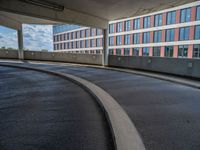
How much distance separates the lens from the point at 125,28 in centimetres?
4406

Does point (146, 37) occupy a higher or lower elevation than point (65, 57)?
higher

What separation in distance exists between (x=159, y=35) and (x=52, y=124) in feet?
124

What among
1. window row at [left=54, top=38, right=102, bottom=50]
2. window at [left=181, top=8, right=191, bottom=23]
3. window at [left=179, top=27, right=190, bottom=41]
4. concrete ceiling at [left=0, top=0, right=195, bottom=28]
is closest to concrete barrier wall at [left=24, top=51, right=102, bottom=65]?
concrete ceiling at [left=0, top=0, right=195, bottom=28]

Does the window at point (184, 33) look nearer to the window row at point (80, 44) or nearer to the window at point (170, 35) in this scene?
the window at point (170, 35)

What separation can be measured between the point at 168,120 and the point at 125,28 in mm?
43243

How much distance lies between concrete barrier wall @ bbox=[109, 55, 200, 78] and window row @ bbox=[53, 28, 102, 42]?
125ft

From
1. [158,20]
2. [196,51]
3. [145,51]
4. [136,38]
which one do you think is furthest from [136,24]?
[196,51]

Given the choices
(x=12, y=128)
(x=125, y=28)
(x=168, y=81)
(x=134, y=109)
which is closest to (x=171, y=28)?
(x=125, y=28)

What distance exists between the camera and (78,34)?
56.7 metres

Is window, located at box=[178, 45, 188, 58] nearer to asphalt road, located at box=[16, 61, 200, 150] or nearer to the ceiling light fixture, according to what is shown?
the ceiling light fixture

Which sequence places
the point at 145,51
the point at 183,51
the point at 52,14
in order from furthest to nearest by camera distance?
the point at 145,51 → the point at 183,51 → the point at 52,14

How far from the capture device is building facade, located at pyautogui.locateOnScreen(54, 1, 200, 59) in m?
31.0

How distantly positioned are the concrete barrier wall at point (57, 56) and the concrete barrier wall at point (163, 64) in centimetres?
278

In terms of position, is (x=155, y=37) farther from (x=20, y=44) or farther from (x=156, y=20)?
(x=20, y=44)
